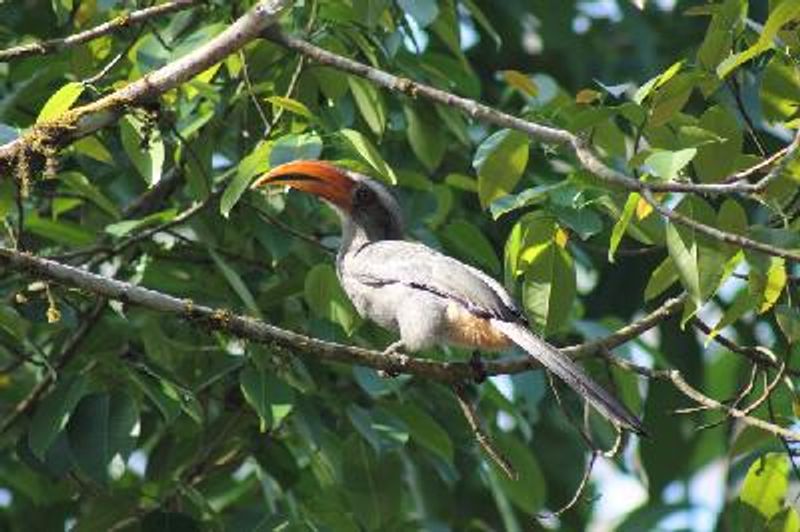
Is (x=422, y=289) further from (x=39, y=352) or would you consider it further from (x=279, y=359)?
(x=39, y=352)

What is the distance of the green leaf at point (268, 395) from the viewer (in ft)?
16.5

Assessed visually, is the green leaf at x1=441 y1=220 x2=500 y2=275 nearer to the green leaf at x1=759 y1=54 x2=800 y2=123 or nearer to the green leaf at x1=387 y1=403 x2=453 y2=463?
the green leaf at x1=387 y1=403 x2=453 y2=463

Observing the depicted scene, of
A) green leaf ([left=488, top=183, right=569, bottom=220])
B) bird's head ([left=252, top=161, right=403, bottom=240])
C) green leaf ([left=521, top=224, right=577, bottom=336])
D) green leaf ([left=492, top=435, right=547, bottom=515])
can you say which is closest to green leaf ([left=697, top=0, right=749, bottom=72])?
green leaf ([left=488, top=183, right=569, bottom=220])

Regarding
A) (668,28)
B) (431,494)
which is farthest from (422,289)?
(668,28)

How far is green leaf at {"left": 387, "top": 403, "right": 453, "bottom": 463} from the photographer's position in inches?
221

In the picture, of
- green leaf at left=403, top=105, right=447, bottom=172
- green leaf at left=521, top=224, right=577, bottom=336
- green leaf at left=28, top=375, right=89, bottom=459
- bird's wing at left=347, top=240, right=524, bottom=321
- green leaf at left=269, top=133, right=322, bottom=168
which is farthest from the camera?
green leaf at left=403, top=105, right=447, bottom=172

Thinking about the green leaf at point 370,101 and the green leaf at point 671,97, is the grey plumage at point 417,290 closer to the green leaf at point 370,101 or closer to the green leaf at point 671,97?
the green leaf at point 370,101

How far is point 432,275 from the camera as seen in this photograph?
5.41m

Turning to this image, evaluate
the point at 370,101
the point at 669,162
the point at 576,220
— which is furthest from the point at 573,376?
the point at 370,101

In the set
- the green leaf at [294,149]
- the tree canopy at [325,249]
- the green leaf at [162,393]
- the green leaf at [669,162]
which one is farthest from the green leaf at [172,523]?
the green leaf at [669,162]

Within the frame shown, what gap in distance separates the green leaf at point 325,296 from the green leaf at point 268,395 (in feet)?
0.99

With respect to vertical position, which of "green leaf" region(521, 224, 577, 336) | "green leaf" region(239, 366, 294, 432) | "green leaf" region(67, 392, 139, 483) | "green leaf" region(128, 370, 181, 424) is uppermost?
"green leaf" region(521, 224, 577, 336)

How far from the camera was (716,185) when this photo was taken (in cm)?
409

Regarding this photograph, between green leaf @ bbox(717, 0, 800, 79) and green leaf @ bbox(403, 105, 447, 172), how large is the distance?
1.69 m
